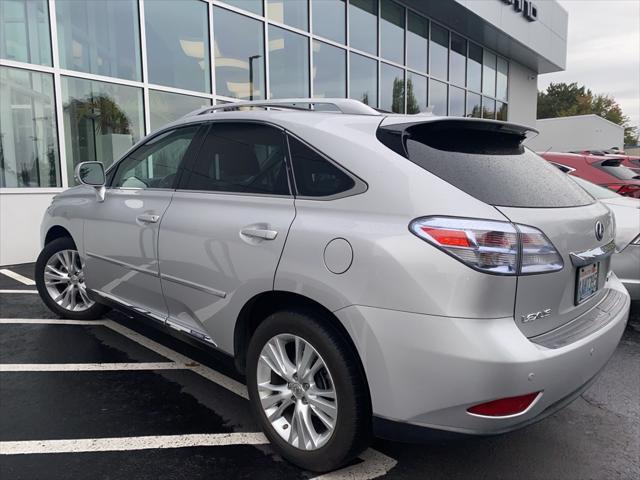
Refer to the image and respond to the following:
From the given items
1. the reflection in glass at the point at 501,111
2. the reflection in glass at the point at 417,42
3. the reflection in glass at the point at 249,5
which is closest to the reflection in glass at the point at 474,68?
the reflection in glass at the point at 501,111

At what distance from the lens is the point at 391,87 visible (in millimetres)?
14273

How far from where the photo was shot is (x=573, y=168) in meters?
6.81

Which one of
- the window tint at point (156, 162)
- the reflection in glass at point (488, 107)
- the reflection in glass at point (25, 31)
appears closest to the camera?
the window tint at point (156, 162)

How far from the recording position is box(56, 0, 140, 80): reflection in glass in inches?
301

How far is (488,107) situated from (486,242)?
19.7 meters

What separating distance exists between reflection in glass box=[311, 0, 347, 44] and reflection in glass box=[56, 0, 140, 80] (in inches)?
181

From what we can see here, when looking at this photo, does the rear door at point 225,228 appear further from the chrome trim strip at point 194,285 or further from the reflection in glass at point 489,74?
the reflection in glass at point 489,74

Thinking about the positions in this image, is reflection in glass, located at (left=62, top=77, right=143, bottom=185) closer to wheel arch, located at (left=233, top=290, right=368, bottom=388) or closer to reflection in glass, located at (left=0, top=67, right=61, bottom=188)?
reflection in glass, located at (left=0, top=67, right=61, bottom=188)

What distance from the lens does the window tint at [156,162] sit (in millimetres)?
3236

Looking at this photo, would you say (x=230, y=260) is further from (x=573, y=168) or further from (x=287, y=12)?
(x=287, y=12)

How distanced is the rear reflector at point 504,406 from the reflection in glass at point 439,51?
1545cm

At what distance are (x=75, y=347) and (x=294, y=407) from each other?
2.34m


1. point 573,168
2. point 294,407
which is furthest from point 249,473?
point 573,168

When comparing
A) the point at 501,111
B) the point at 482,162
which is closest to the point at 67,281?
the point at 482,162
